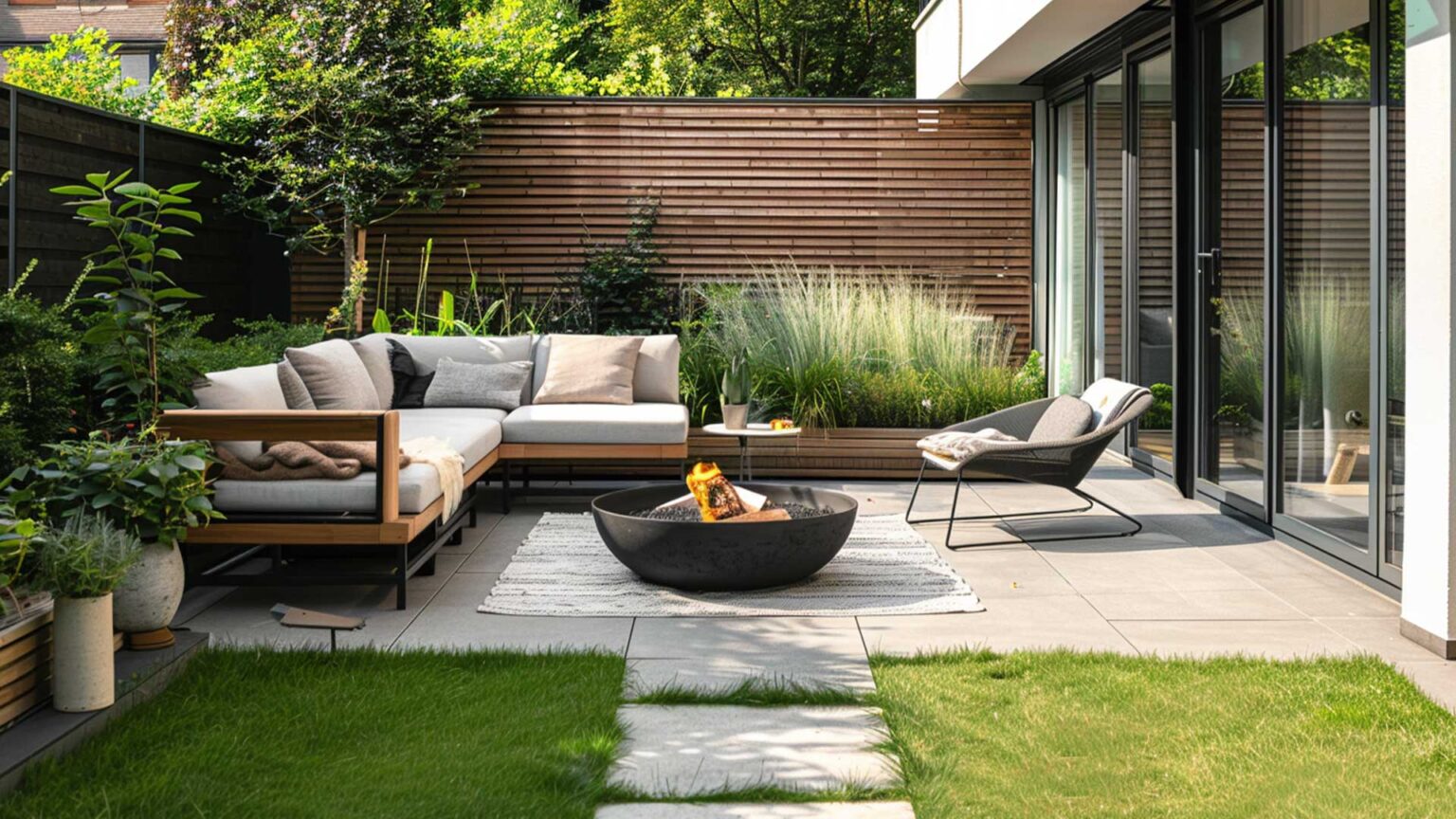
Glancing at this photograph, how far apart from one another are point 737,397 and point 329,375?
2.00 metres

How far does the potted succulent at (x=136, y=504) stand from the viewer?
12.0 ft

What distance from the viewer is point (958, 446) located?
590cm

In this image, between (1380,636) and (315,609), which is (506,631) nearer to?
(315,609)

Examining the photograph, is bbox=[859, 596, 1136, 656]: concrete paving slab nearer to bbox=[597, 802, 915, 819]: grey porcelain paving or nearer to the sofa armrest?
bbox=[597, 802, 915, 819]: grey porcelain paving

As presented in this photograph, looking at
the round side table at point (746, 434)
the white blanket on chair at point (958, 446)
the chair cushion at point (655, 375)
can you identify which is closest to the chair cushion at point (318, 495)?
the round side table at point (746, 434)

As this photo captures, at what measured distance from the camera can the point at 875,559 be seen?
17.9ft

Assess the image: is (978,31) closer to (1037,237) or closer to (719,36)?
(1037,237)

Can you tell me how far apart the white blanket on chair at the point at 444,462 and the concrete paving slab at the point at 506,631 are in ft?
1.82

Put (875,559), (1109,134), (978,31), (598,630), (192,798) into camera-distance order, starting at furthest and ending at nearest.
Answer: (978,31) → (1109,134) → (875,559) → (598,630) → (192,798)

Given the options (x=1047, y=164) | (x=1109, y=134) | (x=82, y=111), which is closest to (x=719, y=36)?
(x=1047, y=164)

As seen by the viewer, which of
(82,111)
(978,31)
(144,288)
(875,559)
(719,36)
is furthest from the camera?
(719,36)

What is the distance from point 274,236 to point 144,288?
5.74 meters

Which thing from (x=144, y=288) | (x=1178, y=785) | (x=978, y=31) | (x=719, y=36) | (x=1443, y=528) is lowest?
(x=1178, y=785)

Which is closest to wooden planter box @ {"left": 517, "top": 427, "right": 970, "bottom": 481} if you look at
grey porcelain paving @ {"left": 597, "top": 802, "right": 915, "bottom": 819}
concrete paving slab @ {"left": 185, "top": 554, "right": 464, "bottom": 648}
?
concrete paving slab @ {"left": 185, "top": 554, "right": 464, "bottom": 648}
